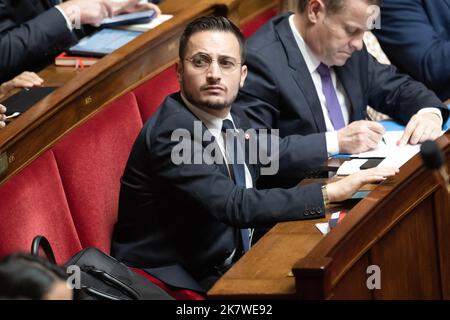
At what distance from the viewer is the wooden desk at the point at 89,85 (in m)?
2.21

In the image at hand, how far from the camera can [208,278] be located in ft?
7.57

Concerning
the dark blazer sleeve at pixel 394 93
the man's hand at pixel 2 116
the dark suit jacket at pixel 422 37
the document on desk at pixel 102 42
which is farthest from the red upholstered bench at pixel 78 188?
the dark suit jacket at pixel 422 37

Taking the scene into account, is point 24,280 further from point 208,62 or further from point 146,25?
point 146,25

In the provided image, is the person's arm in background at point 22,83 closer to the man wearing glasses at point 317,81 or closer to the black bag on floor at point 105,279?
the man wearing glasses at point 317,81

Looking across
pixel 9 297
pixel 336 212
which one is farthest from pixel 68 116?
pixel 9 297

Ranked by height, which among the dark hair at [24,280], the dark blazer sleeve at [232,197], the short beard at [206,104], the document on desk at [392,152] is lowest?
the document on desk at [392,152]

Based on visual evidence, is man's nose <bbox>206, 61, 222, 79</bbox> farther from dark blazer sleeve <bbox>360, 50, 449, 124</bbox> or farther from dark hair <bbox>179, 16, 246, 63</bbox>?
dark blazer sleeve <bbox>360, 50, 449, 124</bbox>

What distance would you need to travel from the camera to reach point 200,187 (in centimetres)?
218

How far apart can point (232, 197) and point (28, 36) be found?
3.26 ft

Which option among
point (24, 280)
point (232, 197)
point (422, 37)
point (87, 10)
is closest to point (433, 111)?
point (422, 37)

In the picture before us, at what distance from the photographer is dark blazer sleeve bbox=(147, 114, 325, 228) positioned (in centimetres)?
218

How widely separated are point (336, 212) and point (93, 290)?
59cm

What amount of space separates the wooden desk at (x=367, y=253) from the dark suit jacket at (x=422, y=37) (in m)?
1.04
